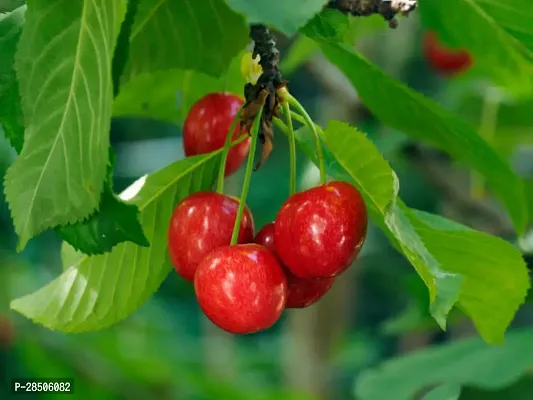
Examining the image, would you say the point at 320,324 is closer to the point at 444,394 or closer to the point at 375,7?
the point at 444,394

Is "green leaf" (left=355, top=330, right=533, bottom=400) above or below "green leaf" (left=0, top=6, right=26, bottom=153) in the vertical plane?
below

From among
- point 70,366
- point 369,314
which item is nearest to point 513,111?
point 70,366

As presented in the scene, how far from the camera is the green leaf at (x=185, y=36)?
0.80m

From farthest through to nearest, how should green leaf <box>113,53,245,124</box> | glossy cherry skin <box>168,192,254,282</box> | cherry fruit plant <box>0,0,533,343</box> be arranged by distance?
green leaf <box>113,53,245,124</box>
glossy cherry skin <box>168,192,254,282</box>
cherry fruit plant <box>0,0,533,343</box>

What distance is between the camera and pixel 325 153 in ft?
2.44

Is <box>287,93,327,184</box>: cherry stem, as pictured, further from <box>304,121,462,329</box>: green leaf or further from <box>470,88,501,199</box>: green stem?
<box>470,88,501,199</box>: green stem

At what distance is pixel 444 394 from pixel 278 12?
56cm

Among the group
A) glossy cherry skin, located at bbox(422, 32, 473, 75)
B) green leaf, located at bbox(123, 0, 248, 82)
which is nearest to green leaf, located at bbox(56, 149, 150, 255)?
green leaf, located at bbox(123, 0, 248, 82)

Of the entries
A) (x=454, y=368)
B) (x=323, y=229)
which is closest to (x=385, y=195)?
(x=323, y=229)

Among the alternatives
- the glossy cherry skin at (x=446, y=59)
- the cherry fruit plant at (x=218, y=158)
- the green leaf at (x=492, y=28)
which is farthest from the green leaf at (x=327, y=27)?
the glossy cherry skin at (x=446, y=59)

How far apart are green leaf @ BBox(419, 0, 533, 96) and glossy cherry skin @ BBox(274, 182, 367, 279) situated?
31 cm

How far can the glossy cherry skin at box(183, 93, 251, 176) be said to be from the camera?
0.80 metres

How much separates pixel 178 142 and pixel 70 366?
154cm

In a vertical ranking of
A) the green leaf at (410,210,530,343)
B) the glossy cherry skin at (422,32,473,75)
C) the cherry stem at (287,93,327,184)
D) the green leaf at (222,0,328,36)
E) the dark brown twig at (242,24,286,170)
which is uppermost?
the green leaf at (222,0,328,36)
